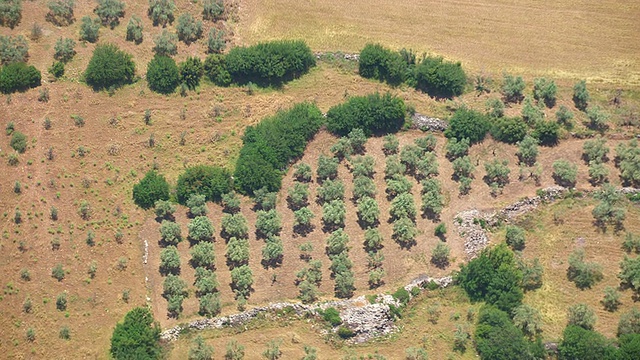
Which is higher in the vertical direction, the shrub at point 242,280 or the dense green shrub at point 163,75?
the dense green shrub at point 163,75

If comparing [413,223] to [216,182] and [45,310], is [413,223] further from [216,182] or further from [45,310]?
[45,310]

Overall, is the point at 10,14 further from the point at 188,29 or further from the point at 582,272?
the point at 582,272

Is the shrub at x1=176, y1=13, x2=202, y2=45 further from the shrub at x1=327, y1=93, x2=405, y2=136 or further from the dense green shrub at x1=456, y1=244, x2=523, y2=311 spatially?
the dense green shrub at x1=456, y1=244, x2=523, y2=311

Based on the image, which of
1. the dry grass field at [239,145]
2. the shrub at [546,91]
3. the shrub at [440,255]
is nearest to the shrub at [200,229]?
the dry grass field at [239,145]

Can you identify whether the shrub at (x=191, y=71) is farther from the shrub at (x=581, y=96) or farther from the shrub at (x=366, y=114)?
the shrub at (x=581, y=96)

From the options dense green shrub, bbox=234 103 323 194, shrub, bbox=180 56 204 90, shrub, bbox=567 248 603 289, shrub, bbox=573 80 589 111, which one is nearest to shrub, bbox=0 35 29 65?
shrub, bbox=180 56 204 90

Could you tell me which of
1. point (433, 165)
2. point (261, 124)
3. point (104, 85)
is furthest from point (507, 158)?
point (104, 85)

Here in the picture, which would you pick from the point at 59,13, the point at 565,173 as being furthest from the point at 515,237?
the point at 59,13
